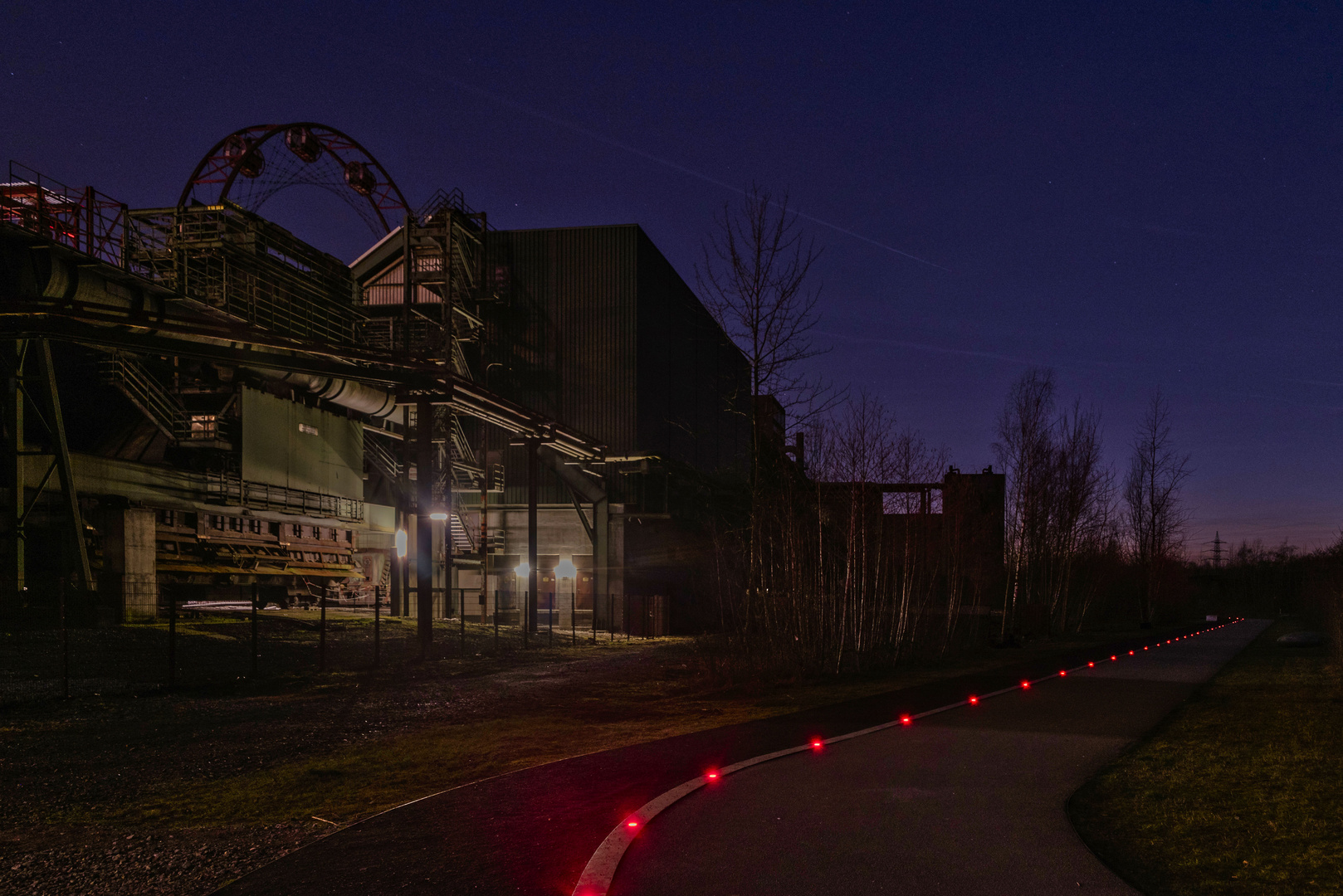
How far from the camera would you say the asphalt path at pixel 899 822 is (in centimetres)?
536

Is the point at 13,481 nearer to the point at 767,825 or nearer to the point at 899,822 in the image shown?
the point at 767,825

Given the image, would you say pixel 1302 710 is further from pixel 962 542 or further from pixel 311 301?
pixel 311 301

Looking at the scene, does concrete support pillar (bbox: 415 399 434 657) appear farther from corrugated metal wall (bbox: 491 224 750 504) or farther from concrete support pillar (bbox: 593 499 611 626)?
corrugated metal wall (bbox: 491 224 750 504)

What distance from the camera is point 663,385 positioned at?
50.2 meters

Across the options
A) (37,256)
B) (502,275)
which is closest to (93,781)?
(37,256)

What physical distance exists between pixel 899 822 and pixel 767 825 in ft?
3.19

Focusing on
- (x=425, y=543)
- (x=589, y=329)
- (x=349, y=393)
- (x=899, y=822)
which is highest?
(x=589, y=329)

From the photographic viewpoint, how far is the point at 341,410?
3697 centimetres

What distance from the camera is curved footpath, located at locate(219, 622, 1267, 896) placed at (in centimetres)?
538

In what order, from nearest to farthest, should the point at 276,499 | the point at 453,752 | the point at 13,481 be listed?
the point at 453,752 → the point at 13,481 → the point at 276,499

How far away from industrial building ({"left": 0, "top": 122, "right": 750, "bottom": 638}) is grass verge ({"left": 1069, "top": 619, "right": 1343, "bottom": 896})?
12797mm

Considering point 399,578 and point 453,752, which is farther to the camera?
point 399,578

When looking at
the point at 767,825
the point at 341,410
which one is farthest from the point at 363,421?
the point at 767,825

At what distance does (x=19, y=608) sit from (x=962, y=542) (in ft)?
82.4
